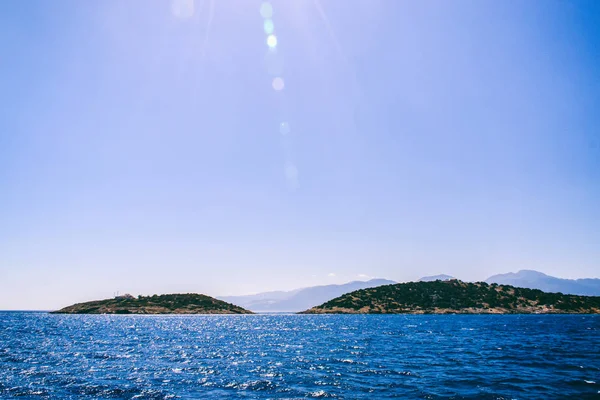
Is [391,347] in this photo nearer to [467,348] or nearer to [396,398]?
[467,348]

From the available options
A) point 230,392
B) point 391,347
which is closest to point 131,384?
point 230,392

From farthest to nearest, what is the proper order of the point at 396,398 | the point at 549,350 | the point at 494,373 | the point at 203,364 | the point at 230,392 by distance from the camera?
the point at 549,350 < the point at 203,364 < the point at 494,373 < the point at 230,392 < the point at 396,398

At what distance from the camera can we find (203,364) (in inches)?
1522

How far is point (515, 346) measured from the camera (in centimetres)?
5206

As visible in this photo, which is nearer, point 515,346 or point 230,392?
point 230,392

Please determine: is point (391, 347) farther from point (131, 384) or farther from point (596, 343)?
point (131, 384)

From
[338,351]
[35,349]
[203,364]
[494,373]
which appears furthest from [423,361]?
[35,349]

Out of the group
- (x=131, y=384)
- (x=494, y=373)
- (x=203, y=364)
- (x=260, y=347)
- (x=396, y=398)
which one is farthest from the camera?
(x=260, y=347)

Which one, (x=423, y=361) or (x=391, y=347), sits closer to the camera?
(x=423, y=361)

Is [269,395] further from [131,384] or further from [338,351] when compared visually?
[338,351]

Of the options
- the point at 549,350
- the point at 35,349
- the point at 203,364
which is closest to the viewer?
the point at 203,364

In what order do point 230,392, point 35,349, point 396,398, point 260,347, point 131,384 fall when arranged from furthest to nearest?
point 260,347 < point 35,349 < point 131,384 < point 230,392 < point 396,398

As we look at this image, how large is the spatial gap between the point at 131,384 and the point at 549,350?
173 feet

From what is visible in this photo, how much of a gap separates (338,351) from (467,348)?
19648 millimetres
